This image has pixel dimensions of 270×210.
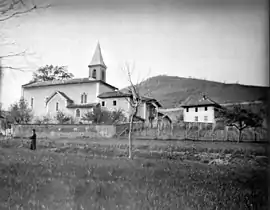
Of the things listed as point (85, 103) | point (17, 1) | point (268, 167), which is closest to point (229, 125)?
point (268, 167)

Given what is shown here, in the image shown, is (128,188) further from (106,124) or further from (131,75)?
(131,75)

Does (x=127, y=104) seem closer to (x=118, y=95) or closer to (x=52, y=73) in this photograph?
(x=118, y=95)

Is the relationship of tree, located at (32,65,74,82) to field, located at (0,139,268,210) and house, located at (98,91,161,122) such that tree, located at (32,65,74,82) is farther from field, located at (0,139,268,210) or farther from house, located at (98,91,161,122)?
field, located at (0,139,268,210)

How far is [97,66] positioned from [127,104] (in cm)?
49

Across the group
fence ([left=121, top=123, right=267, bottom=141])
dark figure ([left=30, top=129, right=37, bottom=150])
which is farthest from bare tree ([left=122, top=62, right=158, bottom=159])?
dark figure ([left=30, top=129, right=37, bottom=150])

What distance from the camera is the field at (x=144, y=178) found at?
2039 millimetres

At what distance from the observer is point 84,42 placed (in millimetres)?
2469

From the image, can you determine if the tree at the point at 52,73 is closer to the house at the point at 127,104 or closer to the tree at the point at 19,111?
the tree at the point at 19,111

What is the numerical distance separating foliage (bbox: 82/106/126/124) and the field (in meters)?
0.20

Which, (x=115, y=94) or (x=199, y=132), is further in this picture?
(x=115, y=94)

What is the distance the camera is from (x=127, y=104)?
232cm

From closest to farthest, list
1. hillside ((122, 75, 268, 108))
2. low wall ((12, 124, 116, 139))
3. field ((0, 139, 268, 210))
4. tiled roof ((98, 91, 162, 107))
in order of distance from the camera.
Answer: field ((0, 139, 268, 210))
hillside ((122, 75, 268, 108))
tiled roof ((98, 91, 162, 107))
low wall ((12, 124, 116, 139))

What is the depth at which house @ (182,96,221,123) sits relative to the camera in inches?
86.7

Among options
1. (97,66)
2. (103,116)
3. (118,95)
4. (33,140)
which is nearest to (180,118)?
(118,95)
